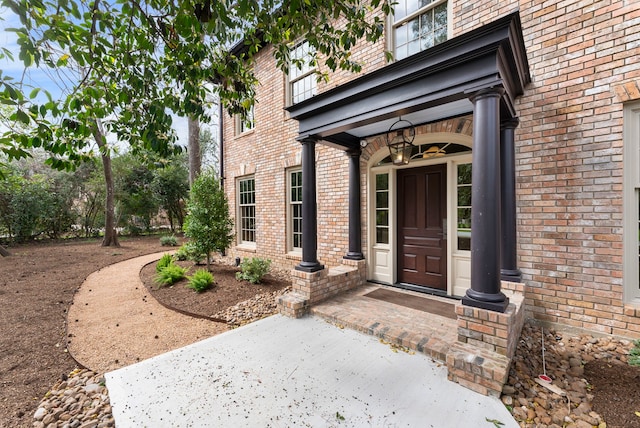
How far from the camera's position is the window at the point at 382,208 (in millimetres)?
4949

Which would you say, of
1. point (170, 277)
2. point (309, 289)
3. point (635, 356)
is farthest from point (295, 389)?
point (170, 277)

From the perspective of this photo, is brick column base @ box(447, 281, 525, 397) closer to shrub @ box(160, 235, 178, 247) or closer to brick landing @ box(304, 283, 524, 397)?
brick landing @ box(304, 283, 524, 397)

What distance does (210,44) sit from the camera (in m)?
3.02

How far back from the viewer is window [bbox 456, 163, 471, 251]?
4.14 meters

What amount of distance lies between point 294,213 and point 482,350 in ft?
15.9

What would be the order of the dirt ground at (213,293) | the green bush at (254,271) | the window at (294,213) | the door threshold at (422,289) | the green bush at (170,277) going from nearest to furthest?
the door threshold at (422,289) < the dirt ground at (213,293) < the green bush at (254,271) < the green bush at (170,277) < the window at (294,213)

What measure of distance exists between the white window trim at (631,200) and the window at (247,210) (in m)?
7.01

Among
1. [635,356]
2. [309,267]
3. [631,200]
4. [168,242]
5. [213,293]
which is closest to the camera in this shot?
[635,356]

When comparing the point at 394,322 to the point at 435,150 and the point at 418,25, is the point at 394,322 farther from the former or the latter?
the point at 418,25

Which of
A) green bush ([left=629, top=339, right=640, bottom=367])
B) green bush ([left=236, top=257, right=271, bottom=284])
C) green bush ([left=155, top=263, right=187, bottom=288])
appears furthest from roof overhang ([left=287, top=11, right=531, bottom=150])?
green bush ([left=155, top=263, right=187, bottom=288])

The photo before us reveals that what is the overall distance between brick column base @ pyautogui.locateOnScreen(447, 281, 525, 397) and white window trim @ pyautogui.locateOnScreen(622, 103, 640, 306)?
5.18ft

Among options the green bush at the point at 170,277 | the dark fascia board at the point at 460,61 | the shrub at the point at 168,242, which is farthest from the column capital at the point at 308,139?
the shrub at the point at 168,242

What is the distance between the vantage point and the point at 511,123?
11.2 feet

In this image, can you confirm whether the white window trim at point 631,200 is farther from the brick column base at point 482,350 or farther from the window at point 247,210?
the window at point 247,210
